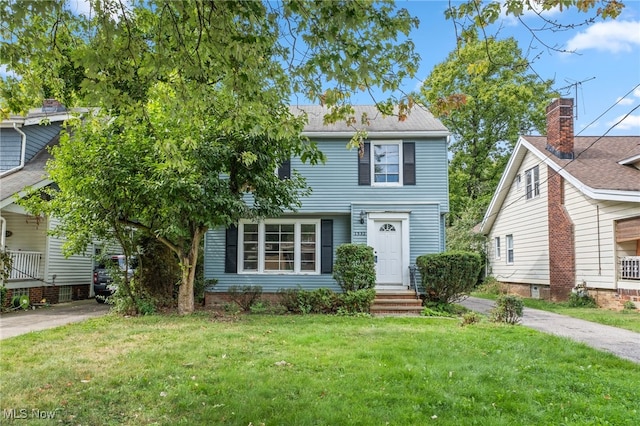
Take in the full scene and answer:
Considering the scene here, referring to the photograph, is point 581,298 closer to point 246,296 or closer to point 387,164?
point 387,164

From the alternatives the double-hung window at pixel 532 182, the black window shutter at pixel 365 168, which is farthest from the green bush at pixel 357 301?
the double-hung window at pixel 532 182

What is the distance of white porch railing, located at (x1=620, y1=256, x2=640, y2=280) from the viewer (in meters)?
12.3

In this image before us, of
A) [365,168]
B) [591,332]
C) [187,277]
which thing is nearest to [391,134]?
[365,168]

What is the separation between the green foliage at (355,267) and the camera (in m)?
11.5

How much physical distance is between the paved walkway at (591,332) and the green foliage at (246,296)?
6.80 metres

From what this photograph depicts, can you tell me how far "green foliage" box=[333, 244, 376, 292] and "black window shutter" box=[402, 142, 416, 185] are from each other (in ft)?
10.2

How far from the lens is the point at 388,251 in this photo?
44.1 ft

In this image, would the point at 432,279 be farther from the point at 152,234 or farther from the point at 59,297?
the point at 59,297

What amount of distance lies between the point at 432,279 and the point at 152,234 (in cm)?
717

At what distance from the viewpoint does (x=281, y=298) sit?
1278cm

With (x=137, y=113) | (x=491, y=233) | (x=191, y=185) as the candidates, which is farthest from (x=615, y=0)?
(x=491, y=233)

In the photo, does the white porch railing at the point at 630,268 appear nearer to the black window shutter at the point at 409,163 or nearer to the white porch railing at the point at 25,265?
the black window shutter at the point at 409,163

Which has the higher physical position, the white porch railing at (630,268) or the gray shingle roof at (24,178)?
the gray shingle roof at (24,178)

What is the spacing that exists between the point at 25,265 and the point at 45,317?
11.4 ft
